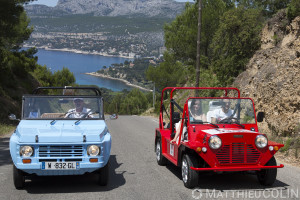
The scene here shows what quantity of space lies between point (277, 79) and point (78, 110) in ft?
31.5

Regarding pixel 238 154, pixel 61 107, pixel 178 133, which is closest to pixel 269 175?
pixel 238 154

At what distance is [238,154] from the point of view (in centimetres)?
714

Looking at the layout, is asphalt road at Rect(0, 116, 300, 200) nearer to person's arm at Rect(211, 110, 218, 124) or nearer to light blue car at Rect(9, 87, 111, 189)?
light blue car at Rect(9, 87, 111, 189)

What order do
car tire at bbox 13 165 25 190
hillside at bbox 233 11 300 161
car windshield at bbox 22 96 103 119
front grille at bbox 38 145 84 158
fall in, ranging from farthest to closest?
hillside at bbox 233 11 300 161 → car windshield at bbox 22 96 103 119 → car tire at bbox 13 165 25 190 → front grille at bbox 38 145 84 158

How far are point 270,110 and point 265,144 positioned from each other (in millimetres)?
7899

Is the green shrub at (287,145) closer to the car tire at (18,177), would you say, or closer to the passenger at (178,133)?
the passenger at (178,133)

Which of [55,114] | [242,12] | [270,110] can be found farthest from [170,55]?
[55,114]

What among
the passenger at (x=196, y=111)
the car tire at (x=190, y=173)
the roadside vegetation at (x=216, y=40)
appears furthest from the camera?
the roadside vegetation at (x=216, y=40)

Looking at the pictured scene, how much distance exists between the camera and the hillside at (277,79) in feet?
43.8

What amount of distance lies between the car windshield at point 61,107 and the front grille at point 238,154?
9.50ft

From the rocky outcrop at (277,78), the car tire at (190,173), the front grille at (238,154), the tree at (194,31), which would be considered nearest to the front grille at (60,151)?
the car tire at (190,173)

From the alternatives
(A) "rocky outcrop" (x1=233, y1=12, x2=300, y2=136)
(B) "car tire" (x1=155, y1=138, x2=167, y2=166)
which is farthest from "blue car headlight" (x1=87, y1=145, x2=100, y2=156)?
(A) "rocky outcrop" (x1=233, y1=12, x2=300, y2=136)

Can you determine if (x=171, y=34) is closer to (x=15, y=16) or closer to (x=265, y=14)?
(x=265, y=14)

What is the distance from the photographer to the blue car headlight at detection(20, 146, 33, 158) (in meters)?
6.78
